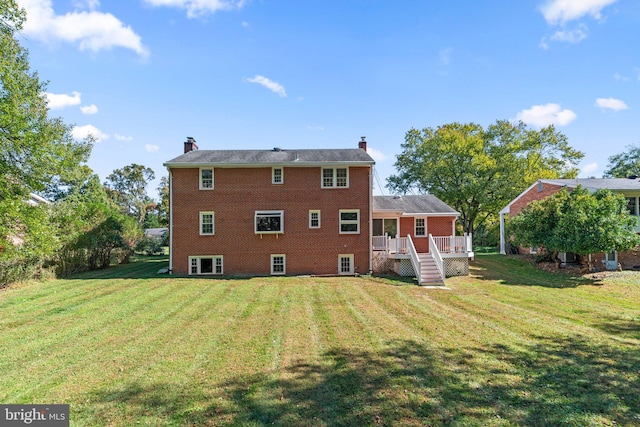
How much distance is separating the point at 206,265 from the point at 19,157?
8.88 m

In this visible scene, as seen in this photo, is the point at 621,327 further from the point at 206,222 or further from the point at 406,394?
the point at 206,222

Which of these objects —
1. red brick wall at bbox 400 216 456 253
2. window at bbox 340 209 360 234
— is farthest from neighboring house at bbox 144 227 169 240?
red brick wall at bbox 400 216 456 253

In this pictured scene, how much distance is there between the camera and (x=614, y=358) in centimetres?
583

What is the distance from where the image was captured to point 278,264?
1683cm

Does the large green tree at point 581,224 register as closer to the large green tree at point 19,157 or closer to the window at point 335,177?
the window at point 335,177

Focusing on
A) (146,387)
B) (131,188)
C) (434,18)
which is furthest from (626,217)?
(131,188)

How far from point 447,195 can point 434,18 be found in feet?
70.6

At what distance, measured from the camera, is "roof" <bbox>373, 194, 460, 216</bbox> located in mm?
18562

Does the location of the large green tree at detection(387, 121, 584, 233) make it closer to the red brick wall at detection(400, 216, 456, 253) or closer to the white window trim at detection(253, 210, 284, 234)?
the red brick wall at detection(400, 216, 456, 253)

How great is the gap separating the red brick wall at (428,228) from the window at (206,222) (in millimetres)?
11101

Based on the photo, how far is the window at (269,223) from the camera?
53.9 feet

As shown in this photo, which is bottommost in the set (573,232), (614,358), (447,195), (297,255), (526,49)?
(614,358)

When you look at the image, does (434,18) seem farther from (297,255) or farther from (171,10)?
(297,255)

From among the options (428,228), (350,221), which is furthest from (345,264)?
(428,228)
